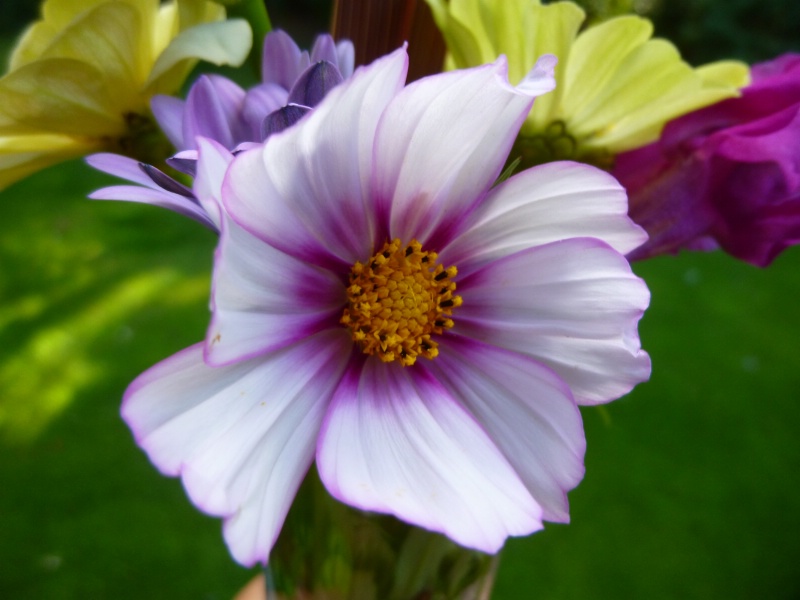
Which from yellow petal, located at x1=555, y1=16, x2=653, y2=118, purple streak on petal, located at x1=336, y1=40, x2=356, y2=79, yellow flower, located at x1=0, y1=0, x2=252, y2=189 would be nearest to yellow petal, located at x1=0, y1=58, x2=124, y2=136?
yellow flower, located at x1=0, y1=0, x2=252, y2=189

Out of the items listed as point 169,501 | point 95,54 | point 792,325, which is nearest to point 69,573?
point 169,501

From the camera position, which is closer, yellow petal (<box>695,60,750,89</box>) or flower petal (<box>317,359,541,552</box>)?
flower petal (<box>317,359,541,552</box>)

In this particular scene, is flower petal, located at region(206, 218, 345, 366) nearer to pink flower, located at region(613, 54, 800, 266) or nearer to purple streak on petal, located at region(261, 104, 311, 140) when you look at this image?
purple streak on petal, located at region(261, 104, 311, 140)

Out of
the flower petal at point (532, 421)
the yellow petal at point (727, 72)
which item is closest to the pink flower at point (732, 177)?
the yellow petal at point (727, 72)

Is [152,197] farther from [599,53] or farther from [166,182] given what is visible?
[599,53]

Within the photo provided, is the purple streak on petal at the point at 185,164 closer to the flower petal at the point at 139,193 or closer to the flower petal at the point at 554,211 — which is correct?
the flower petal at the point at 139,193

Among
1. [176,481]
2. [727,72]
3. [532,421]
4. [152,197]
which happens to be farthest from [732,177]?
Answer: [176,481]
